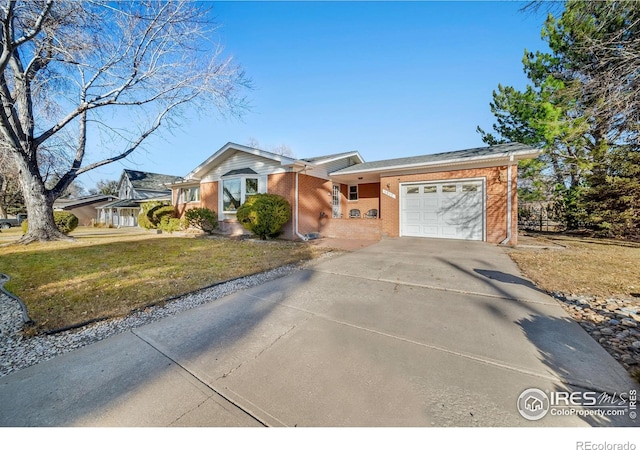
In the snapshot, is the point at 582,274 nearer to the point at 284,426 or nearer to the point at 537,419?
A: the point at 537,419

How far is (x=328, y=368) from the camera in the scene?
87.4 inches

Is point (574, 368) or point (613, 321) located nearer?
point (574, 368)

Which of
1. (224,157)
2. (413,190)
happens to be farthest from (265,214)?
(413,190)

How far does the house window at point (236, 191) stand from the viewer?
40.0 feet

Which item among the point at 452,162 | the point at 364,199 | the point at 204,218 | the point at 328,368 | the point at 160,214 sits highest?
the point at 452,162

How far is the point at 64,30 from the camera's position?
786 cm

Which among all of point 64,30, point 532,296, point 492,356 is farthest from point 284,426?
point 64,30

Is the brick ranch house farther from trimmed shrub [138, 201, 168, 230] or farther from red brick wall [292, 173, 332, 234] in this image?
trimmed shrub [138, 201, 168, 230]

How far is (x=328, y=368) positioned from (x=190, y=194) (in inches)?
667

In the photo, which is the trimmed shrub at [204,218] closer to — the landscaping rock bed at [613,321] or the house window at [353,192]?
the house window at [353,192]

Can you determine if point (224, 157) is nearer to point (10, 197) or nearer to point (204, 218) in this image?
point (204, 218)

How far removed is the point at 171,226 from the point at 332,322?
48.1 feet

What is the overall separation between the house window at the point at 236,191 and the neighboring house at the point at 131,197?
15686 mm

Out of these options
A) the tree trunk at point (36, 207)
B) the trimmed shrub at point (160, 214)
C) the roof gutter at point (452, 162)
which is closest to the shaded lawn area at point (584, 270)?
the roof gutter at point (452, 162)
